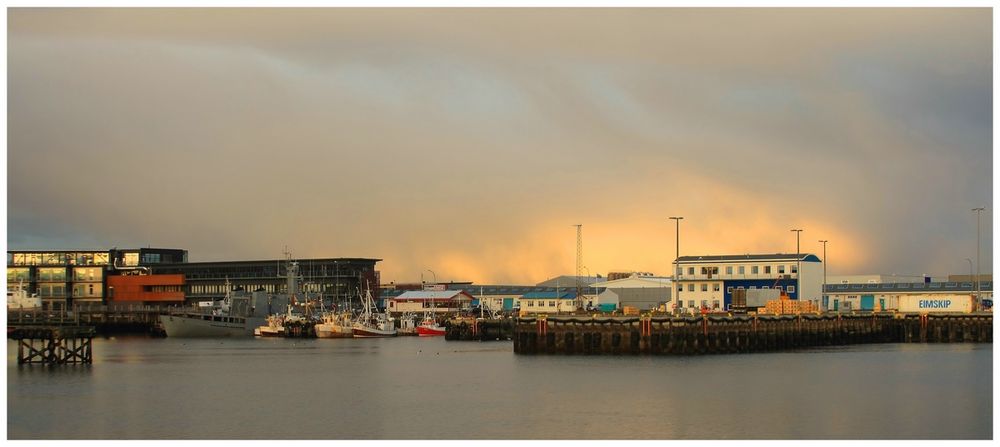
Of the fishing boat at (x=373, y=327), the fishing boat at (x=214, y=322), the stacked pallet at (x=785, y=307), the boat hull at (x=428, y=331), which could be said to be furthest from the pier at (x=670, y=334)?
the fishing boat at (x=214, y=322)

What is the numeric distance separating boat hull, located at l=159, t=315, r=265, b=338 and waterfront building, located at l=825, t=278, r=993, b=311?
250 feet

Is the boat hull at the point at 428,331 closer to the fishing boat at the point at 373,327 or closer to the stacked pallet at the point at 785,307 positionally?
the fishing boat at the point at 373,327

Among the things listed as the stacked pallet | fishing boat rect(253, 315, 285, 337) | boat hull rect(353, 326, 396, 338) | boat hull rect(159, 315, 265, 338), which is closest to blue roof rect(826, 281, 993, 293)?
the stacked pallet

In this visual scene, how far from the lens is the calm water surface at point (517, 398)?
54406 millimetres

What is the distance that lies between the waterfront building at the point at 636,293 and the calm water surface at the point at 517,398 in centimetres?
7730

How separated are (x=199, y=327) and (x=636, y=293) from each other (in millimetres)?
62286

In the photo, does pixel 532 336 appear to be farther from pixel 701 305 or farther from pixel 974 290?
pixel 974 290

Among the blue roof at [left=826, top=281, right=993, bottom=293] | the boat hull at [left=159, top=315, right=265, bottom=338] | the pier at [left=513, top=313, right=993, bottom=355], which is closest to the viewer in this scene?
the pier at [left=513, top=313, right=993, bottom=355]

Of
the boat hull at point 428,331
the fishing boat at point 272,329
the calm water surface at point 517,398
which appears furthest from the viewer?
the boat hull at point 428,331

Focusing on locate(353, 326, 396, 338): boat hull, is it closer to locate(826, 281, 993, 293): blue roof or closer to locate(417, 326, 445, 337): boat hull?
locate(417, 326, 445, 337): boat hull

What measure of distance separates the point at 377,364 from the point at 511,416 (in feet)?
132

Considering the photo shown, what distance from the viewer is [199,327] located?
166500 mm

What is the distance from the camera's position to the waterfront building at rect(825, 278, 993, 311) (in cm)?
15462

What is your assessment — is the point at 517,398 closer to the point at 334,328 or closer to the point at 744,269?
the point at 744,269
